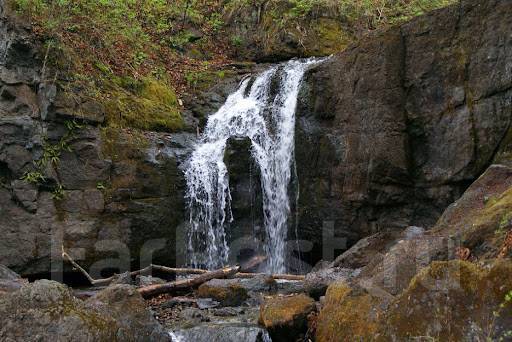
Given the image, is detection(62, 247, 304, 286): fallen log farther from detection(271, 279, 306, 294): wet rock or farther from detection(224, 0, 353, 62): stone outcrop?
detection(224, 0, 353, 62): stone outcrop

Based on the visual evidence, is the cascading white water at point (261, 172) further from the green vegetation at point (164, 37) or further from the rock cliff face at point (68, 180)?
the green vegetation at point (164, 37)

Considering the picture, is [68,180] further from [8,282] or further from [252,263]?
[252,263]

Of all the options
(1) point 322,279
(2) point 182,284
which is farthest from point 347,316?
(2) point 182,284

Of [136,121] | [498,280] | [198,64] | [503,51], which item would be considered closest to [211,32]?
[198,64]

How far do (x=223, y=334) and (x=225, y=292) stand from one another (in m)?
1.78

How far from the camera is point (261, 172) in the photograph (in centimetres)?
1214

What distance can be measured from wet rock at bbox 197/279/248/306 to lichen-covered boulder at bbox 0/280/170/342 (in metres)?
2.46

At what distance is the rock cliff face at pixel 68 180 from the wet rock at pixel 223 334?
475 cm

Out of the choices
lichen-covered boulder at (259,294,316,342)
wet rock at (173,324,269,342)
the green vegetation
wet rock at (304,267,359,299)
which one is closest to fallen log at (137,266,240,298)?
wet rock at (304,267,359,299)

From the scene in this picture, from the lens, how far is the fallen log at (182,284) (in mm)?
8148

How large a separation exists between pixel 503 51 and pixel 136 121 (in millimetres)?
7696

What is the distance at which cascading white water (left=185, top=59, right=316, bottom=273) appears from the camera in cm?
1165

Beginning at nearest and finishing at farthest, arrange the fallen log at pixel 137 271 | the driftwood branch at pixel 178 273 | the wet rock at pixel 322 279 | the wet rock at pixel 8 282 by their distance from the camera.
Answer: the wet rock at pixel 8 282, the wet rock at pixel 322 279, the driftwood branch at pixel 178 273, the fallen log at pixel 137 271

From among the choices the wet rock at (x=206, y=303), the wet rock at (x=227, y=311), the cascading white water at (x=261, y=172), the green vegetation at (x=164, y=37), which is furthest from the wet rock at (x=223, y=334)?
the green vegetation at (x=164, y=37)
